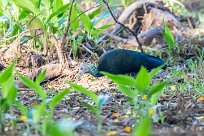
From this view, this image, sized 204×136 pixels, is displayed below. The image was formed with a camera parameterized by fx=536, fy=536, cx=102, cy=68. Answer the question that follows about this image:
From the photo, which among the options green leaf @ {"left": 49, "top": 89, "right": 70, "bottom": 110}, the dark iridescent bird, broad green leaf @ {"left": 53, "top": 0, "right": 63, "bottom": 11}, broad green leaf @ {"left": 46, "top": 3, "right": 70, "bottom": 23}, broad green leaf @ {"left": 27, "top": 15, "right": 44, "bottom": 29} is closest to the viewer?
green leaf @ {"left": 49, "top": 89, "right": 70, "bottom": 110}

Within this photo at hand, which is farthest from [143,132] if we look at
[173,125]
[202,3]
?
[202,3]

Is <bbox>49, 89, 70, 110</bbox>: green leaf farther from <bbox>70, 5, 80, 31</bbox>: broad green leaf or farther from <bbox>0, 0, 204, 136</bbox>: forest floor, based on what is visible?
<bbox>70, 5, 80, 31</bbox>: broad green leaf

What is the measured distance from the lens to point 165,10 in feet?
19.2

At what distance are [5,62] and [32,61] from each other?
276mm

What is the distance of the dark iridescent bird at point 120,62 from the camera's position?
11.2 ft

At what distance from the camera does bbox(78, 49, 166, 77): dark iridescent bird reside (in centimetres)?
340

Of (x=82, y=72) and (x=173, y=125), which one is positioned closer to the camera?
(x=173, y=125)

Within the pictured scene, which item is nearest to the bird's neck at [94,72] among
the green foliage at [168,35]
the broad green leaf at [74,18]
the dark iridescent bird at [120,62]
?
the dark iridescent bird at [120,62]

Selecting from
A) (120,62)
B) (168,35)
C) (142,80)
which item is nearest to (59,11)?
(120,62)

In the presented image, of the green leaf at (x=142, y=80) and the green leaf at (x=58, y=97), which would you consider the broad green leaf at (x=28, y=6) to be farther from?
the green leaf at (x=142, y=80)

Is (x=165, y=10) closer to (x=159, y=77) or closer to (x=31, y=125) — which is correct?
(x=159, y=77)

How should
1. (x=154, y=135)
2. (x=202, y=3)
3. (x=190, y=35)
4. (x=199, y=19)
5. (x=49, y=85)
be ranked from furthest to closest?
(x=202, y=3) → (x=199, y=19) → (x=190, y=35) → (x=49, y=85) → (x=154, y=135)

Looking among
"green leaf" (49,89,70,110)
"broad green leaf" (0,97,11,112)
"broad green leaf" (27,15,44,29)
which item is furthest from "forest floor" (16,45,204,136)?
"broad green leaf" (27,15,44,29)

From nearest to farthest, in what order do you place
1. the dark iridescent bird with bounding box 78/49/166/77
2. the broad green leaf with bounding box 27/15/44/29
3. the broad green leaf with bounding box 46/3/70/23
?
the dark iridescent bird with bounding box 78/49/166/77
the broad green leaf with bounding box 46/3/70/23
the broad green leaf with bounding box 27/15/44/29
